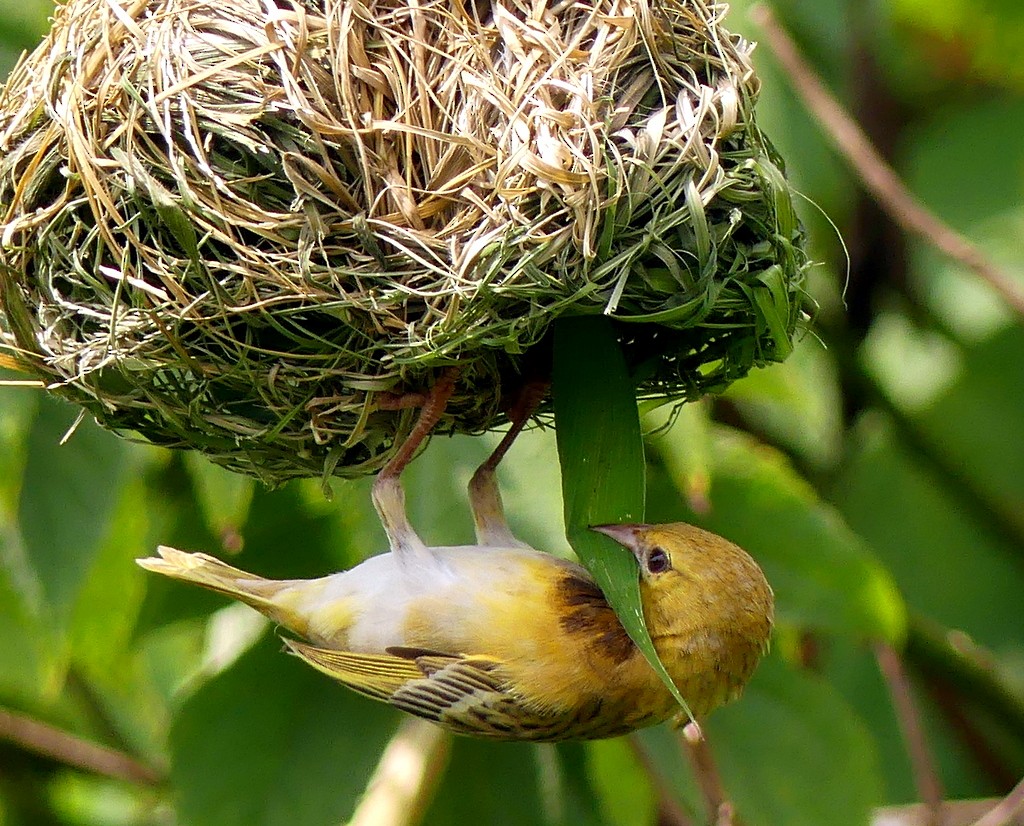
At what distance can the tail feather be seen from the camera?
2916mm

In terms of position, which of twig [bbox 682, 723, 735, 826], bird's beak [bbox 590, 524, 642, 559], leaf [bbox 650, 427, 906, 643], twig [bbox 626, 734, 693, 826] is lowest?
twig [bbox 626, 734, 693, 826]

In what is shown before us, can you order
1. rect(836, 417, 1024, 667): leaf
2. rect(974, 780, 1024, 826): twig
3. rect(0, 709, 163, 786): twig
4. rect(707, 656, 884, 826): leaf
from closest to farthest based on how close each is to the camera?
rect(974, 780, 1024, 826): twig → rect(707, 656, 884, 826): leaf → rect(0, 709, 163, 786): twig → rect(836, 417, 1024, 667): leaf

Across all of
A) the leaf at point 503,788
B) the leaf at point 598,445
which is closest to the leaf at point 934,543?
the leaf at point 503,788

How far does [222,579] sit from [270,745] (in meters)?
1.10

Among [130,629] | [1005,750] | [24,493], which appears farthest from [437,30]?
[1005,750]

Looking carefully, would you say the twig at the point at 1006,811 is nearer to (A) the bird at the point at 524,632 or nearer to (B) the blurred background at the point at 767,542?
(B) the blurred background at the point at 767,542

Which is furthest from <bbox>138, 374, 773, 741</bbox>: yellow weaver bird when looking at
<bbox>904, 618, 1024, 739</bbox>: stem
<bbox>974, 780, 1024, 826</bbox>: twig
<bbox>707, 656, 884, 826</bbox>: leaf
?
<bbox>904, 618, 1024, 739</bbox>: stem

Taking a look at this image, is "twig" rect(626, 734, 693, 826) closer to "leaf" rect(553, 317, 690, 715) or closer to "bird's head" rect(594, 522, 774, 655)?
"bird's head" rect(594, 522, 774, 655)

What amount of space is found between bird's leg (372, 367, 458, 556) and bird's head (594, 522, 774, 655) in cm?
50

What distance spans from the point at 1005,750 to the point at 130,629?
3213mm

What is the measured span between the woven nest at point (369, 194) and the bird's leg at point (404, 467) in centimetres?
7

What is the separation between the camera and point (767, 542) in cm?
399

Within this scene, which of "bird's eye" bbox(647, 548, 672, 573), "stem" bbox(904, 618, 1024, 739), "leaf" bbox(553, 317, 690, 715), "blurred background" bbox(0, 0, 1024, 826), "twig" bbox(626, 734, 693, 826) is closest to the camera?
"leaf" bbox(553, 317, 690, 715)

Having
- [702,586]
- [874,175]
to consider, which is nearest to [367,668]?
[702,586]
